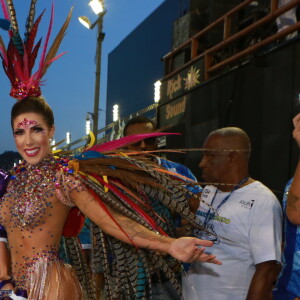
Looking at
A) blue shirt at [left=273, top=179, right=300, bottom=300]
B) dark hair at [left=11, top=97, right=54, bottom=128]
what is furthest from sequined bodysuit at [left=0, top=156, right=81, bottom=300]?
blue shirt at [left=273, top=179, right=300, bottom=300]

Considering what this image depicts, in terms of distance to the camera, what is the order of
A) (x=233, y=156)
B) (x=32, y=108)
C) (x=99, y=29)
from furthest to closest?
(x=99, y=29)
(x=233, y=156)
(x=32, y=108)

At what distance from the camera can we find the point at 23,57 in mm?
2707

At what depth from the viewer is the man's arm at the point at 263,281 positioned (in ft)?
8.16

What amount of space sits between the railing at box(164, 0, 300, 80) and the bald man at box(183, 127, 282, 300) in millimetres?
2402

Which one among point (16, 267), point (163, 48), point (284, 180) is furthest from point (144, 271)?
point (163, 48)

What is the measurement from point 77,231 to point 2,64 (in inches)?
42.8

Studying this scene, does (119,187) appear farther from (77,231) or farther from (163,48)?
(163,48)

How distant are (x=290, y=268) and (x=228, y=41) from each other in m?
4.18

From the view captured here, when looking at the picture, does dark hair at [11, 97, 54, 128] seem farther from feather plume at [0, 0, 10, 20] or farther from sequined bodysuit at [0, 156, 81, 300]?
feather plume at [0, 0, 10, 20]

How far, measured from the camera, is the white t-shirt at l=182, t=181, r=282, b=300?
259 cm

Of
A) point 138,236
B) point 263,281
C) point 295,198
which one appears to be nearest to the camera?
point 295,198

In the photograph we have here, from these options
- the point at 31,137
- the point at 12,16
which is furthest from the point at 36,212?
the point at 12,16

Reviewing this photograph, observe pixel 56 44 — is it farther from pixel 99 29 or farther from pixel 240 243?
pixel 99 29

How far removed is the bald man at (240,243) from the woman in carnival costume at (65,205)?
1.12 ft
